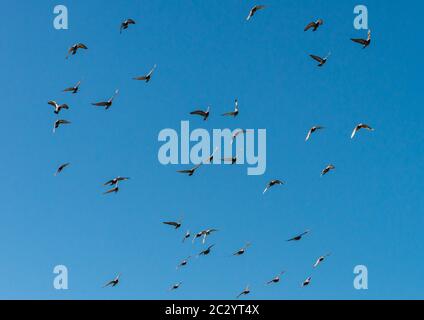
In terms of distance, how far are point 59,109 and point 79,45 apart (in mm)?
5831
